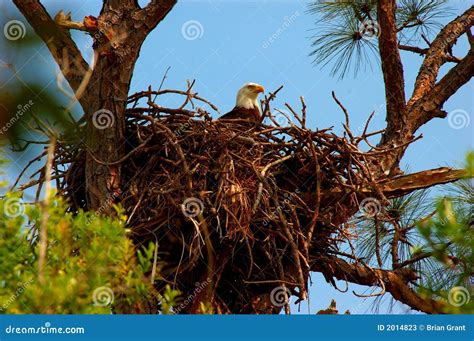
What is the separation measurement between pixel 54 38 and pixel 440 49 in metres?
3.35

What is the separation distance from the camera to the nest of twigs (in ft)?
20.6

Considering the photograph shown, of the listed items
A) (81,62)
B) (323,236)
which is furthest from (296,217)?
(81,62)

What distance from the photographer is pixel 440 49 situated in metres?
8.24

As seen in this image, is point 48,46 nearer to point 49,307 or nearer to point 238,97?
point 238,97

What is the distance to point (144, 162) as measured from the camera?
22.0 ft

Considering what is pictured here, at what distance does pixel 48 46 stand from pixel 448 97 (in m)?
3.25
